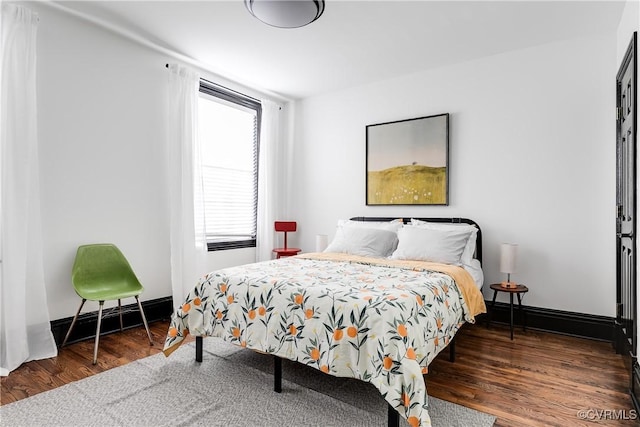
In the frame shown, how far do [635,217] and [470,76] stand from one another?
2.30 meters

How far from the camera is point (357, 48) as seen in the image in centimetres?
378

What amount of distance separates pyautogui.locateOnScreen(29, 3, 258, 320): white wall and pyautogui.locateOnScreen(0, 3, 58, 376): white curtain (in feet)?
0.66

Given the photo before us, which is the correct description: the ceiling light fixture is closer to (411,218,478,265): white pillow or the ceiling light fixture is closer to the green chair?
(411,218,478,265): white pillow

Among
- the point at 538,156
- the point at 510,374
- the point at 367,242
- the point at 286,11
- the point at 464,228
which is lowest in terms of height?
the point at 510,374

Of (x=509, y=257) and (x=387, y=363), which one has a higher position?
(x=509, y=257)

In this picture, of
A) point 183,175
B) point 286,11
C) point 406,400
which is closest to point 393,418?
point 406,400

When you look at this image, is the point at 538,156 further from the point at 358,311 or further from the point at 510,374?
the point at 358,311

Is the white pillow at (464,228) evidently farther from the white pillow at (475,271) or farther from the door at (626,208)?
the door at (626,208)

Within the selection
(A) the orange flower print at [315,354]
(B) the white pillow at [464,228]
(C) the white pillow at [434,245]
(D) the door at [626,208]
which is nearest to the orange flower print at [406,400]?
(A) the orange flower print at [315,354]

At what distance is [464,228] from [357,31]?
83.5 inches

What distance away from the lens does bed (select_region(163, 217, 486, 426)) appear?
1.91 metres

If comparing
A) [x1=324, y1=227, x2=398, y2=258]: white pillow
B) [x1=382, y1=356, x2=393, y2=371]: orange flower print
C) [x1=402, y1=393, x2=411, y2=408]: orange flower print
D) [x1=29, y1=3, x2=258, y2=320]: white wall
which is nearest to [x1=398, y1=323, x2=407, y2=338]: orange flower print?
[x1=382, y1=356, x2=393, y2=371]: orange flower print

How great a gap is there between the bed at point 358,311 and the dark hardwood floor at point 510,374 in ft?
1.07

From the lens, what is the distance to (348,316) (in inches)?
81.5
